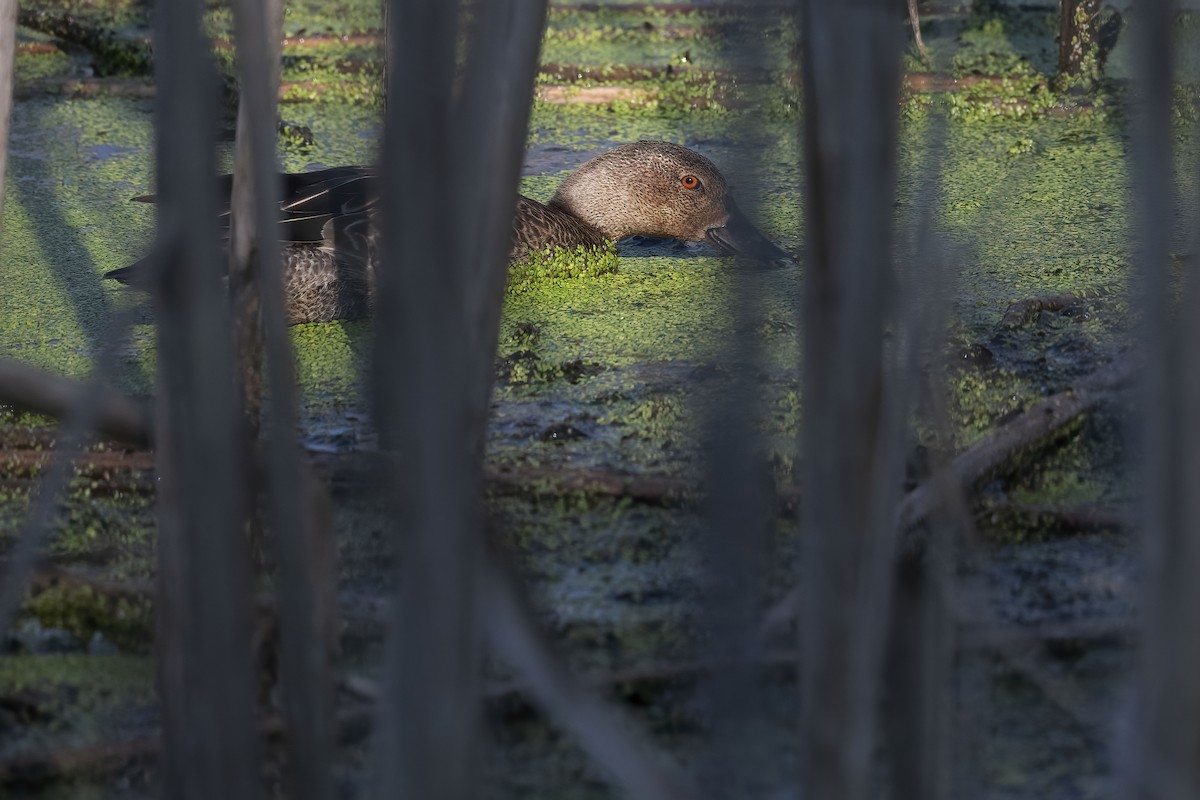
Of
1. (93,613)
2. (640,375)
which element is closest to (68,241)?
(640,375)

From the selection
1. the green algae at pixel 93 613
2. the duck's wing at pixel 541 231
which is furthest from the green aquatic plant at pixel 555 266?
the green algae at pixel 93 613

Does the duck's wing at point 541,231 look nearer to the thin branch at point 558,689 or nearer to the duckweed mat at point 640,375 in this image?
the duckweed mat at point 640,375

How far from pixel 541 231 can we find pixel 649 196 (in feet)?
1.42

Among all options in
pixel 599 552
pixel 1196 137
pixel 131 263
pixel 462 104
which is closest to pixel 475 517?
pixel 462 104

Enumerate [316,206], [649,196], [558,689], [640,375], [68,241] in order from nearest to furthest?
[558,689] → [640,375] → [316,206] → [68,241] → [649,196]

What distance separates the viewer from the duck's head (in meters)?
3.75

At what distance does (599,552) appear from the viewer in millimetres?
1989

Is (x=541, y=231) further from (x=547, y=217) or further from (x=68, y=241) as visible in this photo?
(x=68, y=241)

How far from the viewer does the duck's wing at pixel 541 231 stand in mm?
3348

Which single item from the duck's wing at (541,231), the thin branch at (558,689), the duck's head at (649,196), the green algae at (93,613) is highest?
the duck's head at (649,196)

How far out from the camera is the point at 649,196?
3732 millimetres

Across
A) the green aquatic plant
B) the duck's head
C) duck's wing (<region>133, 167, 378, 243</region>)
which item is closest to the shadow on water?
duck's wing (<region>133, 167, 378, 243</region>)

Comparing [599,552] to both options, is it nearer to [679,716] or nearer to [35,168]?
[679,716]

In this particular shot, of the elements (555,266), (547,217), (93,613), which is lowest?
(93,613)
